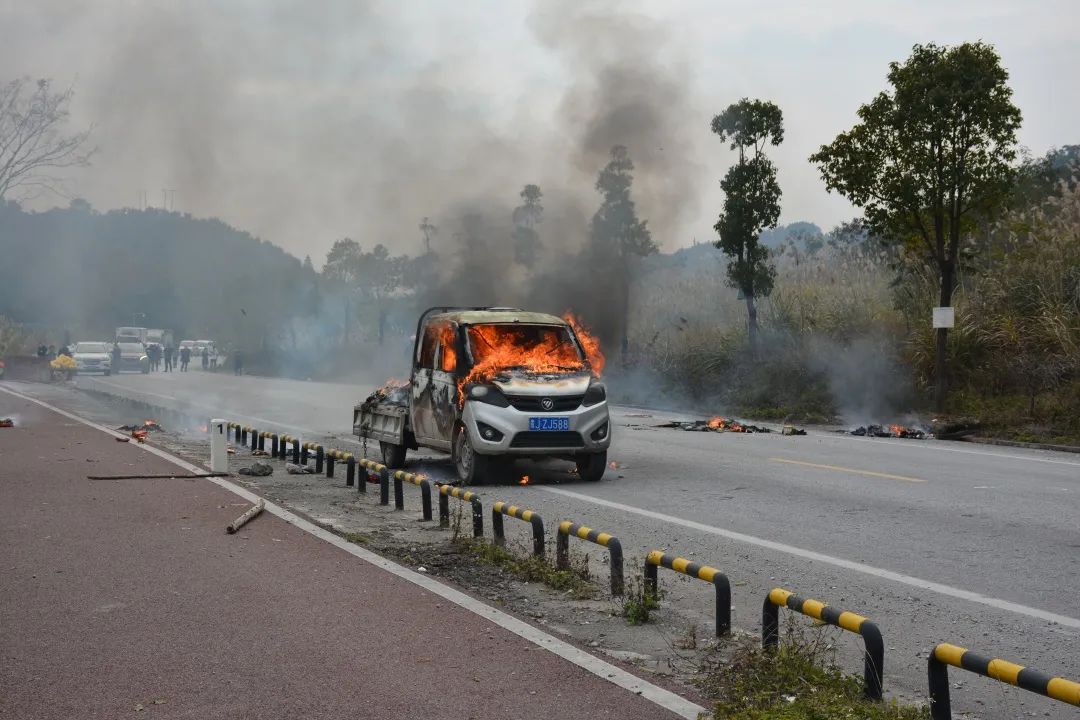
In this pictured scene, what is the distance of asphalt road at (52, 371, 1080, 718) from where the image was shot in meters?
6.48

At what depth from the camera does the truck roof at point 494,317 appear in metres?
14.1

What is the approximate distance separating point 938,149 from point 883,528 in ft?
46.8

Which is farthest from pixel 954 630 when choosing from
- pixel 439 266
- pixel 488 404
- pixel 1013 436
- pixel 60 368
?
pixel 60 368

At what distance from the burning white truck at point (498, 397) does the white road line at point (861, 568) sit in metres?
1.29

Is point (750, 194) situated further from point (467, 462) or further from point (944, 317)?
point (467, 462)

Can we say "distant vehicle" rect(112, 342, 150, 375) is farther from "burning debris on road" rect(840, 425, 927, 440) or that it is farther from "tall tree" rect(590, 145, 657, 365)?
"burning debris on road" rect(840, 425, 927, 440)

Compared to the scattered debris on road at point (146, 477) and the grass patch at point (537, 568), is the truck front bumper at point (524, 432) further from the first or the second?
the grass patch at point (537, 568)

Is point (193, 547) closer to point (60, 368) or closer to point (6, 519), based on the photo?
point (6, 519)

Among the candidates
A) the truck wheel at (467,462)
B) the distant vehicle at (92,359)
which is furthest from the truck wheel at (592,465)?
the distant vehicle at (92,359)

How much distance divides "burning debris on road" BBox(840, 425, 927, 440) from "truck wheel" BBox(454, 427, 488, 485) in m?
10.2

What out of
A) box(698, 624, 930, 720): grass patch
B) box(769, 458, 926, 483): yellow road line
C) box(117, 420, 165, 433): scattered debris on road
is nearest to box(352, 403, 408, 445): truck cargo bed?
box(769, 458, 926, 483): yellow road line

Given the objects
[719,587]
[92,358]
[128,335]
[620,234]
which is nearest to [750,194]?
[620,234]

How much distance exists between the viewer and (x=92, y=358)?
53.6 m

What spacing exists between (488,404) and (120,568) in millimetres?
5491
